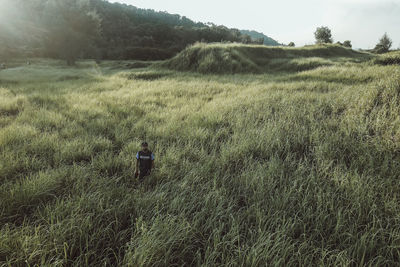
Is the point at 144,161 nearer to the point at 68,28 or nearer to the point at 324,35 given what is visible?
the point at 68,28

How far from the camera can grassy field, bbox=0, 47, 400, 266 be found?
137 centimetres

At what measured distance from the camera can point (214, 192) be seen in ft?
6.30

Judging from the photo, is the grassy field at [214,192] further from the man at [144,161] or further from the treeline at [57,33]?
the treeline at [57,33]

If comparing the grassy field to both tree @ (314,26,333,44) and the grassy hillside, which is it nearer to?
the grassy hillside

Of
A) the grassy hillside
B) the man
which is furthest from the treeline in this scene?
the man

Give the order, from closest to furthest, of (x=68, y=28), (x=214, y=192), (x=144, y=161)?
(x=214, y=192) → (x=144, y=161) → (x=68, y=28)

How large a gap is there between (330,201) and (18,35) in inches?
1937

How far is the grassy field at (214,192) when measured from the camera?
1.37m

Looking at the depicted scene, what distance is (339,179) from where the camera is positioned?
2062mm

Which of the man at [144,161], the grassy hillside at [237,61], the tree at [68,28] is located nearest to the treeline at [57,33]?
the tree at [68,28]

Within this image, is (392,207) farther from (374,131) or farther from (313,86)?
(313,86)

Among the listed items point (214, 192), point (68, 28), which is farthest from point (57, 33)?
point (214, 192)

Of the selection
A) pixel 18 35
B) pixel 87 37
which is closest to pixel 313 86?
pixel 87 37

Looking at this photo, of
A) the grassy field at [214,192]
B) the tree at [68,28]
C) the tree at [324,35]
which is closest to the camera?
the grassy field at [214,192]
